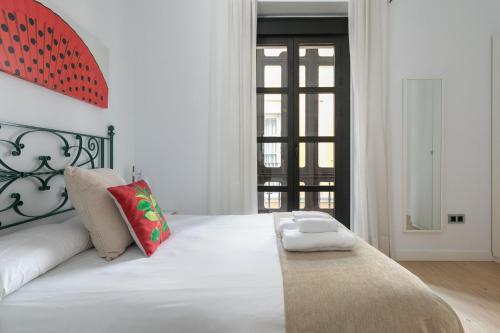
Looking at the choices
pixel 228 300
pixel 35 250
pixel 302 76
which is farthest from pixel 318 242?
pixel 302 76

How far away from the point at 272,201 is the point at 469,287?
1.80 meters

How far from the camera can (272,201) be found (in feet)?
9.91

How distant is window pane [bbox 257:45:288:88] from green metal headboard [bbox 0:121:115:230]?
1734mm

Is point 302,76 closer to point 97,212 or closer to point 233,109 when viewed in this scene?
point 233,109

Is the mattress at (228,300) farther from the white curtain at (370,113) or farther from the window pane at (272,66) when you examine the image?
the window pane at (272,66)

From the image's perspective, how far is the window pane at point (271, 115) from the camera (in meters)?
2.98

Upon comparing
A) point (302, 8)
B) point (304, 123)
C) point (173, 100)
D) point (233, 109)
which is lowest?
point (304, 123)

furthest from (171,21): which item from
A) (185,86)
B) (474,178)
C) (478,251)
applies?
(478,251)

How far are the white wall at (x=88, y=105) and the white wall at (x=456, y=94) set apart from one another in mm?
2643

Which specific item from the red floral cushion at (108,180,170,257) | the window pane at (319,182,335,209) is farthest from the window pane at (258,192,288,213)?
the red floral cushion at (108,180,170,257)

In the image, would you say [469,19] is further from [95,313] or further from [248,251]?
[95,313]

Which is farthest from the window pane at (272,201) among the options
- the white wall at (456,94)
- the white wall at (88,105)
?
the white wall at (88,105)

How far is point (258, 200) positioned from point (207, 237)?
1.46 m

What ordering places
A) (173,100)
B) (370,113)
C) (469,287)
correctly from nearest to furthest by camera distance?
(469,287) → (370,113) → (173,100)
